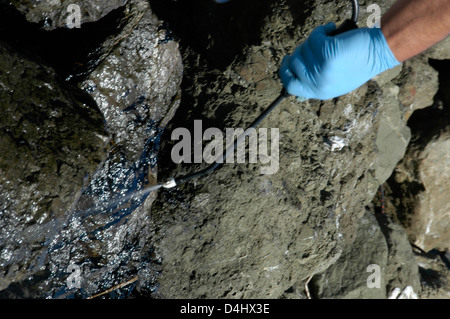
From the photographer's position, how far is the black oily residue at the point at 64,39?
2219 millimetres

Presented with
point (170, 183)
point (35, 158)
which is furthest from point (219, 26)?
point (35, 158)

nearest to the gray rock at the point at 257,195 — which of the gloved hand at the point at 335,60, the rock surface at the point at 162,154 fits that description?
the rock surface at the point at 162,154

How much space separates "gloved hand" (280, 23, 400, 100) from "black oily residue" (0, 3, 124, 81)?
1.24m

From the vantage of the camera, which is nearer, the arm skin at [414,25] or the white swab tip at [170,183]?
the arm skin at [414,25]

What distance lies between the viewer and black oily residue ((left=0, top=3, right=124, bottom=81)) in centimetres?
222

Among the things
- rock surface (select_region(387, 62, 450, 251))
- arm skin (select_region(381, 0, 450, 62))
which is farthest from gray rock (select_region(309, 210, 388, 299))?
arm skin (select_region(381, 0, 450, 62))

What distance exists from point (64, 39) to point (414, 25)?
215 centimetres

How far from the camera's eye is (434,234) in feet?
13.4

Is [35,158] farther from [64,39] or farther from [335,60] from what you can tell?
[335,60]

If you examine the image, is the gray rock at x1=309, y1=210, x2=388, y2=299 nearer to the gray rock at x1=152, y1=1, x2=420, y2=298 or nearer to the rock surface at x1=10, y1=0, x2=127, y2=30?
the gray rock at x1=152, y1=1, x2=420, y2=298

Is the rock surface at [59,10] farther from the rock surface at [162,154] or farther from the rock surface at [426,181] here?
the rock surface at [426,181]

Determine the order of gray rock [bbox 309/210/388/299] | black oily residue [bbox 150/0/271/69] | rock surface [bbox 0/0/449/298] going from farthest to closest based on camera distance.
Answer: gray rock [bbox 309/210/388/299]
black oily residue [bbox 150/0/271/69]
rock surface [bbox 0/0/449/298]

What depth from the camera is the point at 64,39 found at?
8.11ft

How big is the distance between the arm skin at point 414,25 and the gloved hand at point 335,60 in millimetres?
57
